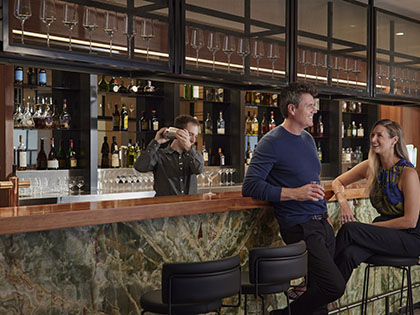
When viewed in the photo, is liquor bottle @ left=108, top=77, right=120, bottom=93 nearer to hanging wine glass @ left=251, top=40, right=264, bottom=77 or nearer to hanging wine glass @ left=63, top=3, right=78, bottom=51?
hanging wine glass @ left=251, top=40, right=264, bottom=77

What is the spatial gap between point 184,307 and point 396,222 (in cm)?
171

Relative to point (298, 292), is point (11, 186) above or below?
above

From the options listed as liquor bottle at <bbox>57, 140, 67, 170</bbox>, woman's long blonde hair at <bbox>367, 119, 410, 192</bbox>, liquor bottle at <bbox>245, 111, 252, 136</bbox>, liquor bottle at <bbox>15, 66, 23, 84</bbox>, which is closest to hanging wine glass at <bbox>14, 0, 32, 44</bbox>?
woman's long blonde hair at <bbox>367, 119, 410, 192</bbox>

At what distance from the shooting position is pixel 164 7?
373 centimetres

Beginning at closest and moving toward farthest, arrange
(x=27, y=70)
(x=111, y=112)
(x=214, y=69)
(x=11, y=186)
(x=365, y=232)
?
1. (x=11, y=186)
2. (x=365, y=232)
3. (x=214, y=69)
4. (x=27, y=70)
5. (x=111, y=112)

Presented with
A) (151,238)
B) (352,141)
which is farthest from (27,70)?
(352,141)

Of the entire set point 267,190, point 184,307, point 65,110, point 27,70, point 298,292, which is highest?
point 27,70

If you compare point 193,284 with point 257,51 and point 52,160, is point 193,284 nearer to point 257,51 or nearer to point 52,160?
point 257,51

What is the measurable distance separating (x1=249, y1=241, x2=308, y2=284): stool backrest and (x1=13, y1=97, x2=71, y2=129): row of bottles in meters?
3.69

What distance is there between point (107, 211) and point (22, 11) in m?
1.19

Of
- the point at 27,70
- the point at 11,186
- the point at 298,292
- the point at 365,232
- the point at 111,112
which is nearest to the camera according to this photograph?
the point at 11,186

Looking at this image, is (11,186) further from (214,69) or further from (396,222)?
(396,222)

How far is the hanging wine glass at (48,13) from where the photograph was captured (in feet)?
10.5

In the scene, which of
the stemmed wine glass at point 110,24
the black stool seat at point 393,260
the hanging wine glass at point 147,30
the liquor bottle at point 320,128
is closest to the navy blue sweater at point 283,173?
the black stool seat at point 393,260
